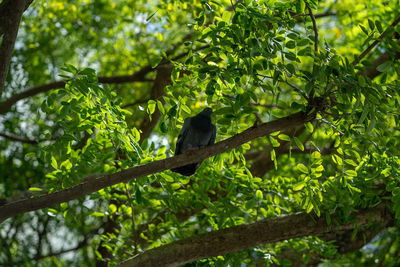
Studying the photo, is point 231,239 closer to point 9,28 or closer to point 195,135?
point 195,135

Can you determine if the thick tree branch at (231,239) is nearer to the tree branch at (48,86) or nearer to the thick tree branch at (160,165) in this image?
the thick tree branch at (160,165)

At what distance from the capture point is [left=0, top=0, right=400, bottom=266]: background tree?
2783 millimetres

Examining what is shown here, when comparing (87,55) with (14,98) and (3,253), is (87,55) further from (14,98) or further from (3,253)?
(3,253)

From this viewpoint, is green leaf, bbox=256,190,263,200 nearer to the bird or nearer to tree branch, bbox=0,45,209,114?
the bird

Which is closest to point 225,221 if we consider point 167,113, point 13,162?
point 167,113

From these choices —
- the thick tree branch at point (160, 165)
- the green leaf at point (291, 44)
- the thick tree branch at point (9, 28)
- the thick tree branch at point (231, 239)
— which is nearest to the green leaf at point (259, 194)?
the thick tree branch at point (231, 239)

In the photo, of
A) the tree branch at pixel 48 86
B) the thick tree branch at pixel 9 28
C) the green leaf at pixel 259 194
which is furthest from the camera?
the tree branch at pixel 48 86

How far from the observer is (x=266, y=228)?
13.1 feet

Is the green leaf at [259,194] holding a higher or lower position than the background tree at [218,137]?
lower

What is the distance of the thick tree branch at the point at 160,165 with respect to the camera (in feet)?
9.06

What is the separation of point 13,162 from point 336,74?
5.98 m

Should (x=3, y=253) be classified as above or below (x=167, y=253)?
above

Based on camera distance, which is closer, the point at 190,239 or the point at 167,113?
the point at 167,113

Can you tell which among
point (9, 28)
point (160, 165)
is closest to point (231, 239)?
point (160, 165)
